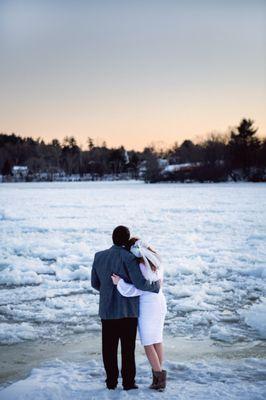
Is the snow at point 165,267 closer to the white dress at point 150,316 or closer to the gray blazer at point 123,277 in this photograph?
the white dress at point 150,316

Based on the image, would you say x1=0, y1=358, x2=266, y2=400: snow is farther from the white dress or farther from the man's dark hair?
the man's dark hair

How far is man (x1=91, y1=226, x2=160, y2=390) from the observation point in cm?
418

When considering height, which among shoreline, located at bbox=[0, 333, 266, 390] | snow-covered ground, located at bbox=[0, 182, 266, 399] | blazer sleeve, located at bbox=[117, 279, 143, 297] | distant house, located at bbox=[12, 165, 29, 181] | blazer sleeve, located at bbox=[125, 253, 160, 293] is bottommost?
shoreline, located at bbox=[0, 333, 266, 390]

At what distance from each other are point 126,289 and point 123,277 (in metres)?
0.11

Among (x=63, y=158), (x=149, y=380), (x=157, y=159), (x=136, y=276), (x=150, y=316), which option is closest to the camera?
(x=136, y=276)

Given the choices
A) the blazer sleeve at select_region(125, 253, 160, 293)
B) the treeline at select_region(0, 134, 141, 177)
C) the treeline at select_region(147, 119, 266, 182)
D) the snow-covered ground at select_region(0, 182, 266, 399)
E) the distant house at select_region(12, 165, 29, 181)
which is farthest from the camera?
the treeline at select_region(0, 134, 141, 177)

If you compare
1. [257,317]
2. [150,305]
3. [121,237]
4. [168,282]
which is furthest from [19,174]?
[150,305]

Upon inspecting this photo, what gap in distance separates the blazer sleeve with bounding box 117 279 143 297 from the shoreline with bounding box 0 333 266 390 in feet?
4.91

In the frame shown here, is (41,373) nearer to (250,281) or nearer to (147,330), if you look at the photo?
(147,330)

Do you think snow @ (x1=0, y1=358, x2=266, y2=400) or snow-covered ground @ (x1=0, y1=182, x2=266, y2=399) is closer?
snow @ (x1=0, y1=358, x2=266, y2=400)

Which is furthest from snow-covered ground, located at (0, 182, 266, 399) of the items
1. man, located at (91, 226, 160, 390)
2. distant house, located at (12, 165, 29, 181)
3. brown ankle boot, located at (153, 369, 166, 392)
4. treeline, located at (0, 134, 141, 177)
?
treeline, located at (0, 134, 141, 177)

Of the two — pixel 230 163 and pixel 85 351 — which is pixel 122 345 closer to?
pixel 85 351

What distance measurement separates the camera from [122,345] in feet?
14.2

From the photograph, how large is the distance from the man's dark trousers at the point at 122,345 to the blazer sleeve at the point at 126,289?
252 millimetres
